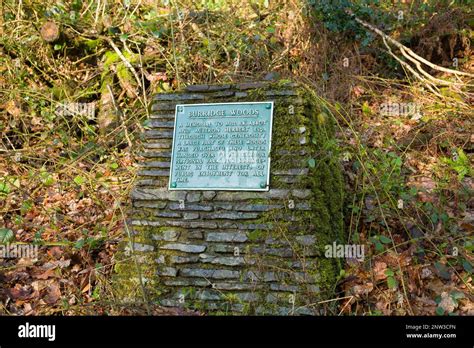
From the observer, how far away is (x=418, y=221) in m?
4.74

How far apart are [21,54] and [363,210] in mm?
4831

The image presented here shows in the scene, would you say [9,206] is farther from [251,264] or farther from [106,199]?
[251,264]

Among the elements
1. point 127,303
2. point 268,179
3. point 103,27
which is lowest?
point 127,303

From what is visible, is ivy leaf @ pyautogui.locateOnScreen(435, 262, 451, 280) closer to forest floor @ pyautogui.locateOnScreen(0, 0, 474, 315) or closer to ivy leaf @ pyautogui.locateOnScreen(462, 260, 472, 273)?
forest floor @ pyautogui.locateOnScreen(0, 0, 474, 315)

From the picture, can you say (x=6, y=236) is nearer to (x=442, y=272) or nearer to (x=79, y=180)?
(x=79, y=180)

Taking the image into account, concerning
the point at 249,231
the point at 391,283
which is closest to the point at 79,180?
the point at 249,231

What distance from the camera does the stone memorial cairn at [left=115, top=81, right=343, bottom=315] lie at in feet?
12.9

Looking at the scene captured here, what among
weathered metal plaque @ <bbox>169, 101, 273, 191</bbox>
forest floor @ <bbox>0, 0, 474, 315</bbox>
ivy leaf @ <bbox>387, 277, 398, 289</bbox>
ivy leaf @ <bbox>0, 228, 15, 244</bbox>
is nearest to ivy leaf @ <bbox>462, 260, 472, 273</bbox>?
forest floor @ <bbox>0, 0, 474, 315</bbox>

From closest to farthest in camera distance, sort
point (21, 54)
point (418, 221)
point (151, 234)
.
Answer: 1. point (151, 234)
2. point (418, 221)
3. point (21, 54)

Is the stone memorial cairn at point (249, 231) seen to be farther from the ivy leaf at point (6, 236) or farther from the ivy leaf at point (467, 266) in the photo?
the ivy leaf at point (6, 236)

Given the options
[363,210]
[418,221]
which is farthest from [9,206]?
[418,221]

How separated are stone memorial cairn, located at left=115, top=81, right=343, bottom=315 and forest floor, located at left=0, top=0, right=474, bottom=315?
228 millimetres

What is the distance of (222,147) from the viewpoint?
4348mm

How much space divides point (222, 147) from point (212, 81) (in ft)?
8.60
